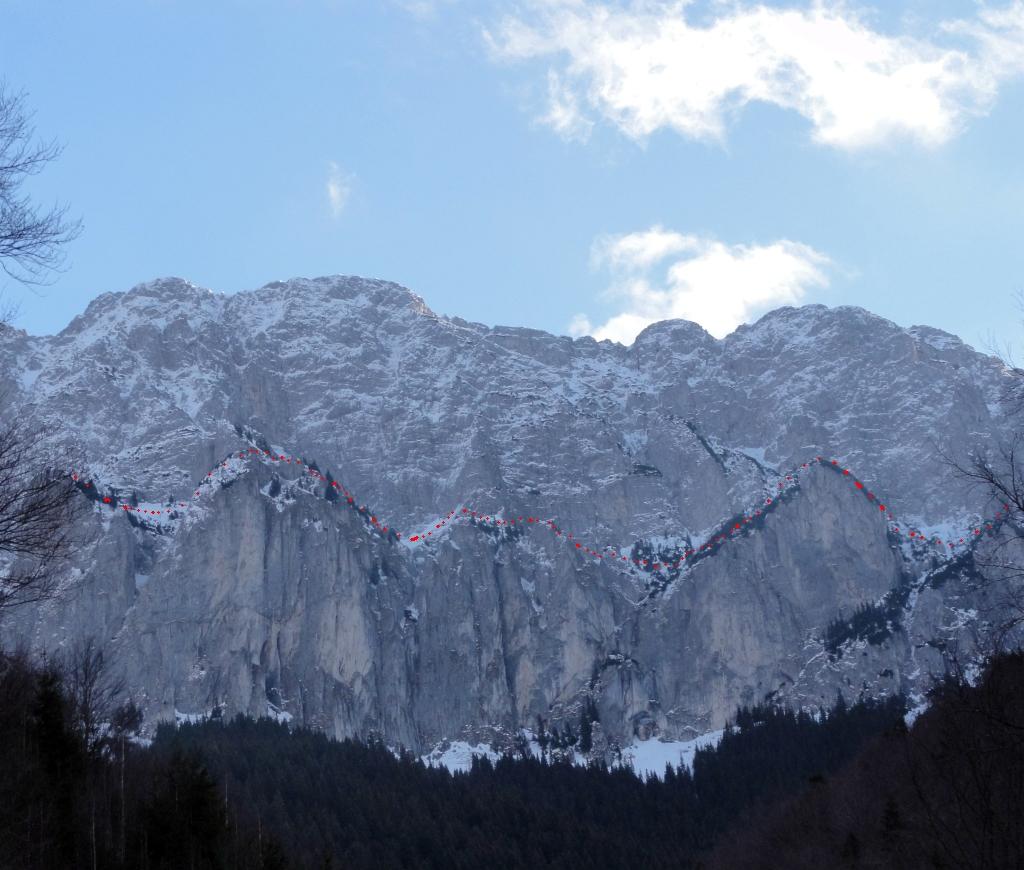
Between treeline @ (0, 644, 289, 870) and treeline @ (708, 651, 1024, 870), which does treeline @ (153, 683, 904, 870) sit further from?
treeline @ (0, 644, 289, 870)

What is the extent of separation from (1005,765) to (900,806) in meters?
43.9

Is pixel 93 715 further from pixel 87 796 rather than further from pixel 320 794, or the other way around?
pixel 320 794

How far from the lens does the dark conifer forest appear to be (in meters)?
21.0

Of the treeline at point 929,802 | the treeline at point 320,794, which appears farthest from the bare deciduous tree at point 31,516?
the treeline at point 929,802

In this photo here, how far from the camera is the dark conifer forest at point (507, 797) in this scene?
68.9 feet

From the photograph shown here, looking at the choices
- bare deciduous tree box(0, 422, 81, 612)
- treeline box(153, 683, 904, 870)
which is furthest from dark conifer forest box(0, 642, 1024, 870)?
bare deciduous tree box(0, 422, 81, 612)

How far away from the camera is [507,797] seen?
144m

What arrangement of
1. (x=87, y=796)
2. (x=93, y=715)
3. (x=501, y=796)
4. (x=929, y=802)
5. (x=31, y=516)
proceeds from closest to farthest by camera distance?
(x=31, y=516)
(x=929, y=802)
(x=87, y=796)
(x=93, y=715)
(x=501, y=796)

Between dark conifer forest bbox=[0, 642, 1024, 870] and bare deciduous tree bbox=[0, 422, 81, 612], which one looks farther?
dark conifer forest bbox=[0, 642, 1024, 870]

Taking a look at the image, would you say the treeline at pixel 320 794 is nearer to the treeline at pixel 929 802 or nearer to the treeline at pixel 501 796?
the treeline at pixel 501 796

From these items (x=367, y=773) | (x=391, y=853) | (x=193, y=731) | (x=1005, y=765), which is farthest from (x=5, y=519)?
(x=193, y=731)

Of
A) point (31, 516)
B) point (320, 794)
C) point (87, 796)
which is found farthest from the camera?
point (320, 794)

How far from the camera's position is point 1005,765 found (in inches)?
766

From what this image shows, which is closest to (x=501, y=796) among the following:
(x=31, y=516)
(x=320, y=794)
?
(x=320, y=794)
